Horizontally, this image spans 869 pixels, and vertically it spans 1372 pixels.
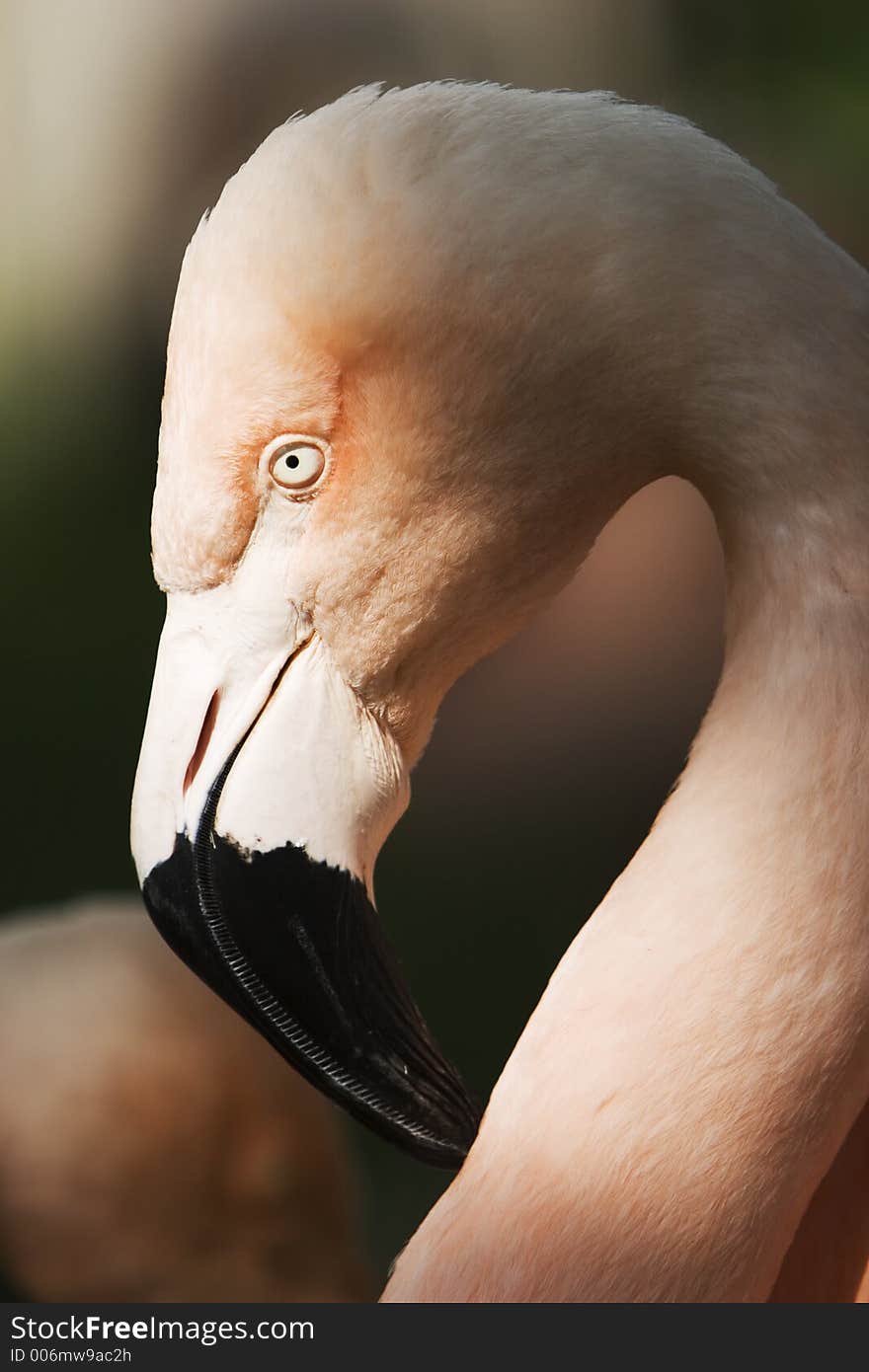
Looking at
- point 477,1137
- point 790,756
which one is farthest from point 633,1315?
point 790,756

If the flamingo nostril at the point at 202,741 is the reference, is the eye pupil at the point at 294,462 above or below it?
above

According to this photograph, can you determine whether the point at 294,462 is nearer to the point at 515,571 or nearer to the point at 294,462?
the point at 294,462

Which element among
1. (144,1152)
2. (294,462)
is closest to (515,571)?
(294,462)

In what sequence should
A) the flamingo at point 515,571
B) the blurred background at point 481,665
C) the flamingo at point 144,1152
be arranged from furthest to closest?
1. the blurred background at point 481,665
2. the flamingo at point 144,1152
3. the flamingo at point 515,571

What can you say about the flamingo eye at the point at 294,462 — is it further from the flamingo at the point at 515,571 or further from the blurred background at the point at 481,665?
the blurred background at the point at 481,665

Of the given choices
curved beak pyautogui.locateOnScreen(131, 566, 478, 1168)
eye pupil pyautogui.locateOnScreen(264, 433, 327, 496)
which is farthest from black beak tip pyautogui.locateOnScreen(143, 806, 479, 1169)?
eye pupil pyautogui.locateOnScreen(264, 433, 327, 496)

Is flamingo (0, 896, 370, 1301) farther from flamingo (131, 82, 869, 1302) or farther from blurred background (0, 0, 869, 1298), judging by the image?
flamingo (131, 82, 869, 1302)

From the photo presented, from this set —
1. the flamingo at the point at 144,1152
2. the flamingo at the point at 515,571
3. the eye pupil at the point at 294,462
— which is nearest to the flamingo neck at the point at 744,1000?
Result: the flamingo at the point at 515,571
